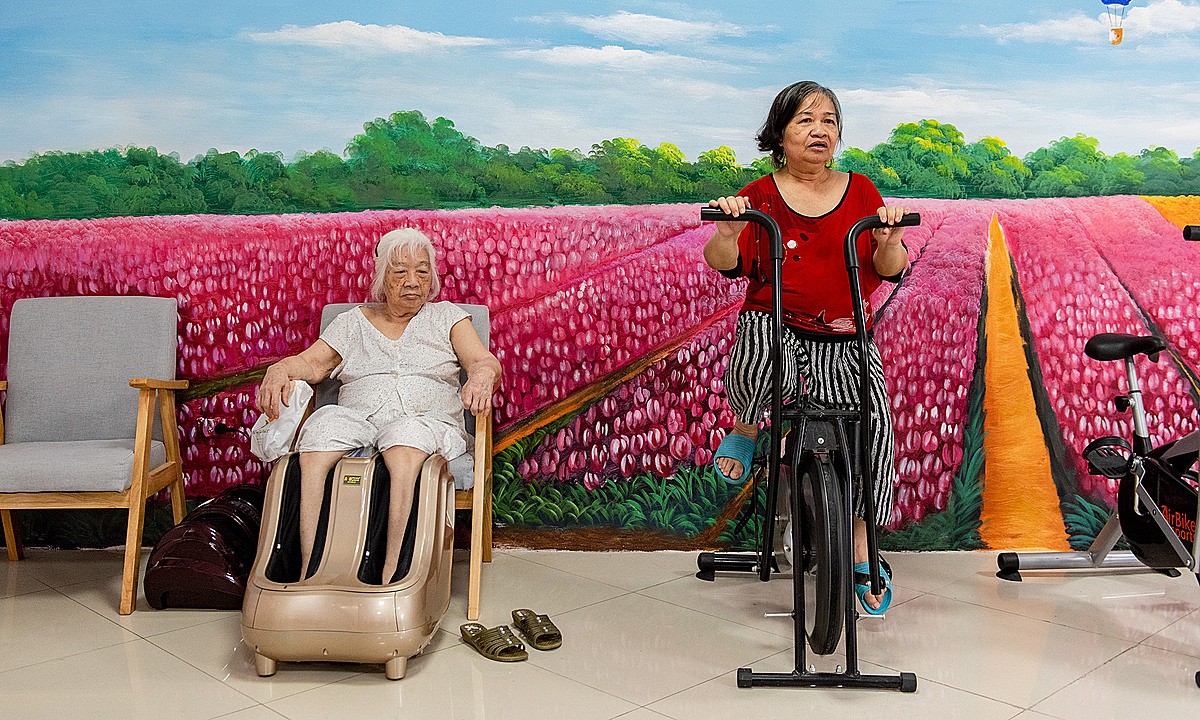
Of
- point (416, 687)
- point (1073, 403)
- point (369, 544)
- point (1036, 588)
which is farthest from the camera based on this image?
point (1073, 403)

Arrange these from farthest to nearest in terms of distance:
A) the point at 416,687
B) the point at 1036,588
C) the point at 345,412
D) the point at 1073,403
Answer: the point at 1073,403
the point at 1036,588
the point at 345,412
the point at 416,687

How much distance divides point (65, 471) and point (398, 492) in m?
1.11

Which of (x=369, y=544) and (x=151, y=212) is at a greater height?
(x=151, y=212)

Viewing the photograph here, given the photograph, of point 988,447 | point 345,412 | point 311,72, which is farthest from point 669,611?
point 311,72

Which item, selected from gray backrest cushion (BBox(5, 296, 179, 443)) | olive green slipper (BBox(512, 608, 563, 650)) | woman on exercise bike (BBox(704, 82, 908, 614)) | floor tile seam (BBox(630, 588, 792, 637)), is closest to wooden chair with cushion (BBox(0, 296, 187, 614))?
gray backrest cushion (BBox(5, 296, 179, 443))

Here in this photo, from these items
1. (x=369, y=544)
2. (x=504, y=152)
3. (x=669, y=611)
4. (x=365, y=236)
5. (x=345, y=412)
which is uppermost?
(x=504, y=152)

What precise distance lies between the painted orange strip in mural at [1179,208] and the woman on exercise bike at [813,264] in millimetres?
1678

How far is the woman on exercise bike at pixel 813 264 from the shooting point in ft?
9.48

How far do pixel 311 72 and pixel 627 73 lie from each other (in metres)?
1.25

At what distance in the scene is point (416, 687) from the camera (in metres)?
2.64

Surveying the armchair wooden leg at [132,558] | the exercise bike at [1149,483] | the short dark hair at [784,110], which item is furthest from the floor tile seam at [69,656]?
the exercise bike at [1149,483]

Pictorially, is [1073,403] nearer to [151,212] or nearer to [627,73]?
[627,73]

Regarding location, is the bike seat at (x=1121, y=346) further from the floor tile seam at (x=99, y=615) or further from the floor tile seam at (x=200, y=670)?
the floor tile seam at (x=99, y=615)

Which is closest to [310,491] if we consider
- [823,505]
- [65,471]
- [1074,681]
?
[65,471]
